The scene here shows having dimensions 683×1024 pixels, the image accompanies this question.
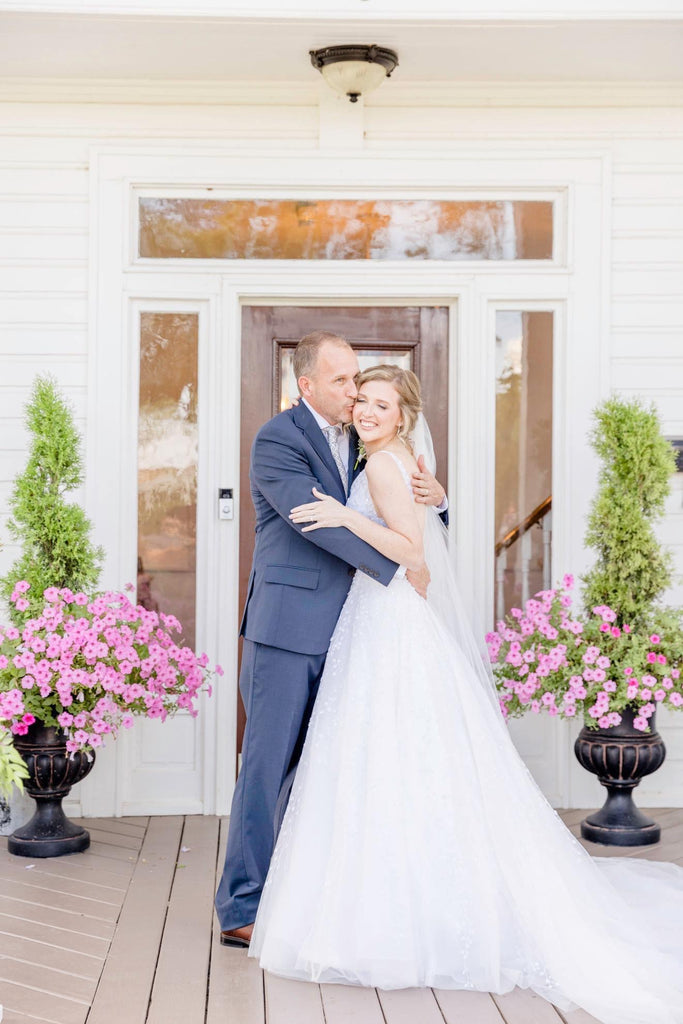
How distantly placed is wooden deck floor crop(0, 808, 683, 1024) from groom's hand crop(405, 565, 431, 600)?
41.6 inches

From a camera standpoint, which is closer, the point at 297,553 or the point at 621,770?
the point at 297,553

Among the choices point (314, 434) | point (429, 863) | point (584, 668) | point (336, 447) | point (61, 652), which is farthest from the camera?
point (584, 668)

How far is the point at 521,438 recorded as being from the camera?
4824 millimetres

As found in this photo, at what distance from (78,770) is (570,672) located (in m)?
1.86

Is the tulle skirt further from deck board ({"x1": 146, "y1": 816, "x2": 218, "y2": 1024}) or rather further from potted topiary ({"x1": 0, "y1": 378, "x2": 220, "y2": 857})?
potted topiary ({"x1": 0, "y1": 378, "x2": 220, "y2": 857})

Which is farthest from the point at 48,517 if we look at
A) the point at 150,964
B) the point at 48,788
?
the point at 150,964

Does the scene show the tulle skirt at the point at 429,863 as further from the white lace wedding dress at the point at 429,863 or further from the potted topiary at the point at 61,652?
the potted topiary at the point at 61,652

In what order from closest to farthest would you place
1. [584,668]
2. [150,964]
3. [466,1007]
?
[466,1007] → [150,964] → [584,668]

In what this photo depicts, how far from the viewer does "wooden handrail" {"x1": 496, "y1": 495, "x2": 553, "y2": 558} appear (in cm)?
482

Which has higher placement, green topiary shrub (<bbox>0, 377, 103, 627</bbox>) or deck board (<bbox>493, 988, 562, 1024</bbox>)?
green topiary shrub (<bbox>0, 377, 103, 627</bbox>)

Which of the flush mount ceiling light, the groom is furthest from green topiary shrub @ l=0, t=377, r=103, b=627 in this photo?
the flush mount ceiling light

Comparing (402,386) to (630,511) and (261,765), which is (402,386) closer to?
(261,765)

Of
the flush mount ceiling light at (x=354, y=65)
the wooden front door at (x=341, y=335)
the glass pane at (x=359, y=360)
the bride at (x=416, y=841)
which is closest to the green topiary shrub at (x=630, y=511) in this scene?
the wooden front door at (x=341, y=335)

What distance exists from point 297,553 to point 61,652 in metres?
1.21
